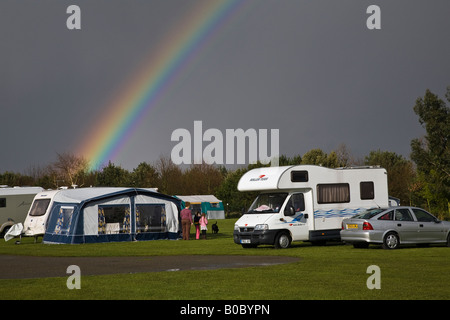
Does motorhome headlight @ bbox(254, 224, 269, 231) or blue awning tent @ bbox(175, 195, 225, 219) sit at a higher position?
blue awning tent @ bbox(175, 195, 225, 219)

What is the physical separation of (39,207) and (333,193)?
15320 mm

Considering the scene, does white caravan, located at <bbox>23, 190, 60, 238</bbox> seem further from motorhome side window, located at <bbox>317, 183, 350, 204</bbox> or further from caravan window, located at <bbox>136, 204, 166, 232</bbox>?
motorhome side window, located at <bbox>317, 183, 350, 204</bbox>

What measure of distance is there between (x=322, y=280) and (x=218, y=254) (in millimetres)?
8319

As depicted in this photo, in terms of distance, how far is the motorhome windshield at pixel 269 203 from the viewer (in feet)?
75.6

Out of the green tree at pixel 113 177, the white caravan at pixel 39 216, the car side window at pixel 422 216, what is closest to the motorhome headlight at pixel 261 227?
the car side window at pixel 422 216

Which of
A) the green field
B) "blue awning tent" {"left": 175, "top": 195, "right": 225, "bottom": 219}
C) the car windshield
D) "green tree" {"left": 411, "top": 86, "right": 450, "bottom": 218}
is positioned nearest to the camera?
the green field

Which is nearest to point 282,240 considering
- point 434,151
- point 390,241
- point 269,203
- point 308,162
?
point 269,203

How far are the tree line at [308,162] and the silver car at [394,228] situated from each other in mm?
28704

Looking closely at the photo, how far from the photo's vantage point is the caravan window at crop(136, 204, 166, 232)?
2995 centimetres

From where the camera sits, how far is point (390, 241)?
21250 mm

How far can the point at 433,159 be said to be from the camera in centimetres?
4988

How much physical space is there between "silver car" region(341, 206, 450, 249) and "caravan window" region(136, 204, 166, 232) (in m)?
11.3

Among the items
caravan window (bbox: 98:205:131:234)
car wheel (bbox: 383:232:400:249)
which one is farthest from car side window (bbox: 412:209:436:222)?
caravan window (bbox: 98:205:131:234)
